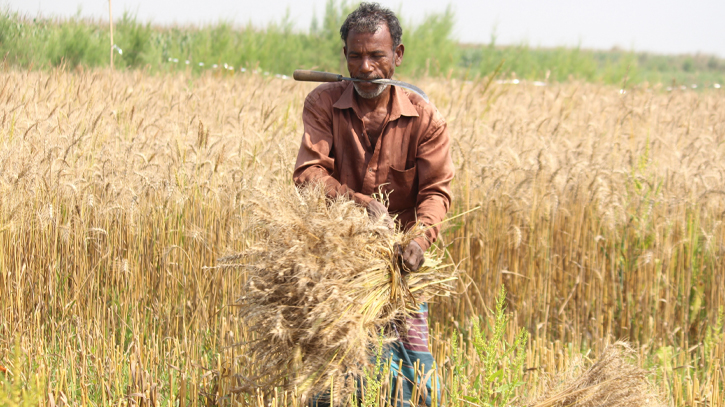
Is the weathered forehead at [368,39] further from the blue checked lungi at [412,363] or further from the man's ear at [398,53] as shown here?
the blue checked lungi at [412,363]

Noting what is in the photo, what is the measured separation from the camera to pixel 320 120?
233 cm

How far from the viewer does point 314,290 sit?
5.72 ft

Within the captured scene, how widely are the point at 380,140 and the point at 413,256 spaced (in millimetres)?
528

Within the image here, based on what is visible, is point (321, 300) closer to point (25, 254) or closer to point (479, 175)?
point (25, 254)

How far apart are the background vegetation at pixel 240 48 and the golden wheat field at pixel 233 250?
1033 millimetres

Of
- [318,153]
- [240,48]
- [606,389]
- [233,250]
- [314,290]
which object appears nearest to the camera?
[314,290]

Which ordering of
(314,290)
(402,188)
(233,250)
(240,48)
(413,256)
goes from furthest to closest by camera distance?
(240,48)
(233,250)
(402,188)
(413,256)
(314,290)

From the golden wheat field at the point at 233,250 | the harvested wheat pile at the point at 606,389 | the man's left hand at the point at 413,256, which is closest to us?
the man's left hand at the point at 413,256

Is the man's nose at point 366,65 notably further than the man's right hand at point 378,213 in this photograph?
Yes

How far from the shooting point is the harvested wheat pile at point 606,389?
2.13m

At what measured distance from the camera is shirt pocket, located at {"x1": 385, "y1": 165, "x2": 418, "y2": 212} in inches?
91.4

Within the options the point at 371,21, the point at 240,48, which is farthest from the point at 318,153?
the point at 240,48

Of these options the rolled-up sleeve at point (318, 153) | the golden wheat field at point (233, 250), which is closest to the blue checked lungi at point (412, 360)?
the golden wheat field at point (233, 250)

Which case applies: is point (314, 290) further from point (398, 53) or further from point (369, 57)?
point (398, 53)
